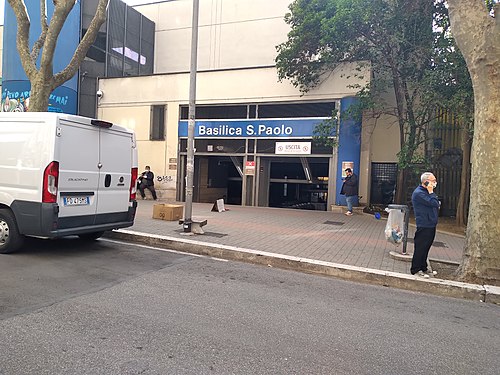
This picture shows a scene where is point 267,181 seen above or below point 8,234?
above

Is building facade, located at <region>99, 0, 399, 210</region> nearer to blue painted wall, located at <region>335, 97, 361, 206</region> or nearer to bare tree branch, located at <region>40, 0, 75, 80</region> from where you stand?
blue painted wall, located at <region>335, 97, 361, 206</region>

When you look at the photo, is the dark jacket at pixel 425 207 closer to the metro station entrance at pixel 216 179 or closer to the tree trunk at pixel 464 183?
the tree trunk at pixel 464 183

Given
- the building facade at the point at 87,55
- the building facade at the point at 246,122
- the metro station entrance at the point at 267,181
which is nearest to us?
the building facade at the point at 246,122

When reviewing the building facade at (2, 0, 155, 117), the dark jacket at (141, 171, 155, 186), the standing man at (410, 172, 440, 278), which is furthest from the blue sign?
the standing man at (410, 172, 440, 278)

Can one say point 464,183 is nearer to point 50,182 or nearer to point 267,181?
point 267,181

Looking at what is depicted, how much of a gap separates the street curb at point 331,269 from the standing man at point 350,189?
7.32 m

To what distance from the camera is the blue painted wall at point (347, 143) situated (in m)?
14.7

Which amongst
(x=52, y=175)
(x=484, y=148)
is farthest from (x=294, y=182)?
(x=52, y=175)

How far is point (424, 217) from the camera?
613cm

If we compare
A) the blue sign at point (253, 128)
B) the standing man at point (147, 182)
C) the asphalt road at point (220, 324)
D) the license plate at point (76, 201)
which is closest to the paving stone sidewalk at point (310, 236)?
the asphalt road at point (220, 324)

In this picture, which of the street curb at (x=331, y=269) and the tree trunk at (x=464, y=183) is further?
the tree trunk at (x=464, y=183)

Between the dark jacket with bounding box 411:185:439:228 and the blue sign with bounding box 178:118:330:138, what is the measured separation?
9.36 meters

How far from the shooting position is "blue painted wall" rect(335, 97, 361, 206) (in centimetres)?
1472

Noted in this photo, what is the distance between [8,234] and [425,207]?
6.62 meters
